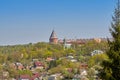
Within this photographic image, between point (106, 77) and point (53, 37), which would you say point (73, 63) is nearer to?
point (53, 37)

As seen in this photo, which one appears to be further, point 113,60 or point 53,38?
point 53,38

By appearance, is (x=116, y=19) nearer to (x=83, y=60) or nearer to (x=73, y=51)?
(x=83, y=60)

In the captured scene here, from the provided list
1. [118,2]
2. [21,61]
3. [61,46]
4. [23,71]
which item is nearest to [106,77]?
[118,2]

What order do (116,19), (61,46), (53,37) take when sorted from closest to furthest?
(116,19) < (61,46) < (53,37)

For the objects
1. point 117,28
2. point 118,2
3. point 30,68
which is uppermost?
point 118,2

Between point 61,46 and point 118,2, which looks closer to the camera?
point 118,2

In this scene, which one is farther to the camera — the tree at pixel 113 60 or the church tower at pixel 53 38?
the church tower at pixel 53 38

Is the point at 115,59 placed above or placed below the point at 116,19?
below

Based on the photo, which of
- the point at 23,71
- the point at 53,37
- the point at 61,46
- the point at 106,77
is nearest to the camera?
the point at 106,77

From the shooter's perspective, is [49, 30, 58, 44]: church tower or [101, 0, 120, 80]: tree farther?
[49, 30, 58, 44]: church tower
